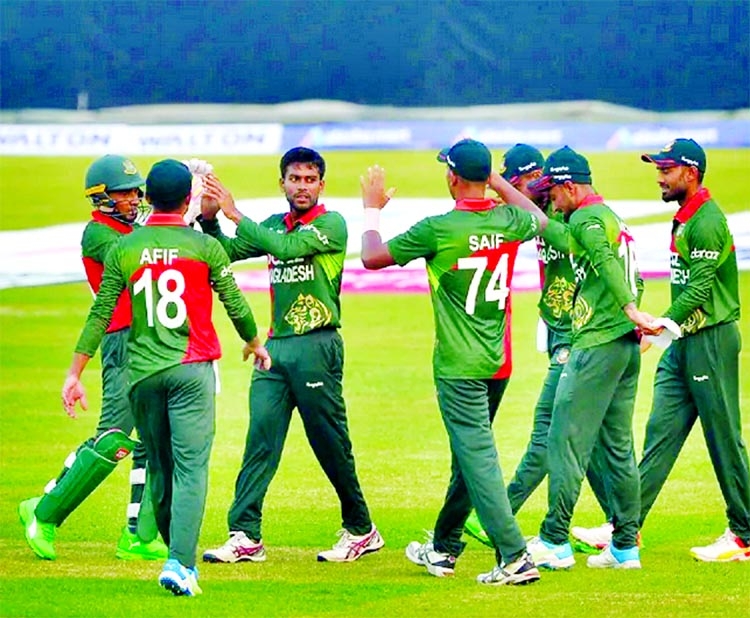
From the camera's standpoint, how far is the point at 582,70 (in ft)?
72.2

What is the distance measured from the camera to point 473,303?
8.58 m

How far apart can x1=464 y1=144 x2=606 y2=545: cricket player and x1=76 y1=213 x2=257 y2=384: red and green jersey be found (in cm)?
198

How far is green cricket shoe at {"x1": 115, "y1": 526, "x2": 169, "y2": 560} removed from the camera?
933 centimetres

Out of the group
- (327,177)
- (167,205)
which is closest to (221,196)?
(167,205)

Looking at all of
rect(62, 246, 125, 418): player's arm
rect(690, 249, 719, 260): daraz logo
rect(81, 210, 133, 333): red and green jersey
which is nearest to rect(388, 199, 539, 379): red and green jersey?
rect(690, 249, 719, 260): daraz logo

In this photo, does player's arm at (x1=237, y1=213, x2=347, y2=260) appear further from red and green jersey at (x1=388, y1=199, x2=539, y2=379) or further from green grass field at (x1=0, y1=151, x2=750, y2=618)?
green grass field at (x1=0, y1=151, x2=750, y2=618)

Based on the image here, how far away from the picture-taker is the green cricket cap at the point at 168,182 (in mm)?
8203

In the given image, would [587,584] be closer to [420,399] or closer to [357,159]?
[420,399]

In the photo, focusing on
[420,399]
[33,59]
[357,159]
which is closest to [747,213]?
[357,159]

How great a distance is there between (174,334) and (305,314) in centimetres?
125

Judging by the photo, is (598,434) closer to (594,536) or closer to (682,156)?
(594,536)

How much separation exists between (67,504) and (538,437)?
98.8 inches

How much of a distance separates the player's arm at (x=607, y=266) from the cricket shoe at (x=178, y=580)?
2.42 metres

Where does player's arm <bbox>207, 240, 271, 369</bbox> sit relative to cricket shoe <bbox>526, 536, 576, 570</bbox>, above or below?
above
